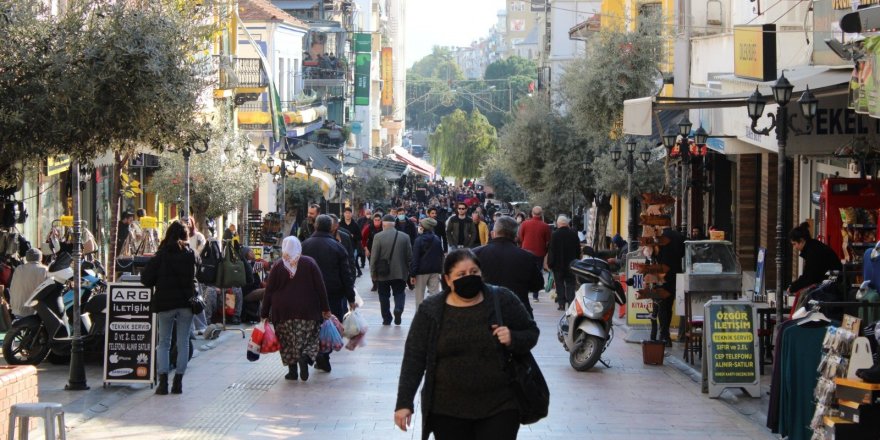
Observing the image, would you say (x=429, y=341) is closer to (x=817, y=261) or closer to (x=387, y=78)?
(x=817, y=261)

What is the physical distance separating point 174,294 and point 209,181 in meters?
17.1

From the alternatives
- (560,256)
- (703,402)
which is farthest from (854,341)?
(560,256)

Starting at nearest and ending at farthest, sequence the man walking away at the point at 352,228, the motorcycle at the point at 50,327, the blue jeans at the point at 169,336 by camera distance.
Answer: the blue jeans at the point at 169,336 < the motorcycle at the point at 50,327 < the man walking away at the point at 352,228

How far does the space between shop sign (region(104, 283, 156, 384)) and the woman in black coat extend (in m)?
6.50

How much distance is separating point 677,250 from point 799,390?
24.4 feet

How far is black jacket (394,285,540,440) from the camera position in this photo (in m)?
6.82

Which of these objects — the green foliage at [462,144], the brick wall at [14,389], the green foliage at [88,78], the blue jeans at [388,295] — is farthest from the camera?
the green foliage at [462,144]

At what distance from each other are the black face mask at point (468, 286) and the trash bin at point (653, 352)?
29.8ft

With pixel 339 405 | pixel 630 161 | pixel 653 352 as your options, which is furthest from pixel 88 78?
pixel 630 161

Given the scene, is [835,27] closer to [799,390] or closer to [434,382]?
[799,390]

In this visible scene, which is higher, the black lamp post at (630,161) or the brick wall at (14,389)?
the black lamp post at (630,161)

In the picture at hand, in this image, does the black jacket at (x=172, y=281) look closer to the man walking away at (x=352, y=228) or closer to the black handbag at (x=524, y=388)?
the black handbag at (x=524, y=388)

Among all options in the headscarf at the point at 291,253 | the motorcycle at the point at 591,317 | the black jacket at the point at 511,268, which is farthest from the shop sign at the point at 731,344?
the headscarf at the point at 291,253

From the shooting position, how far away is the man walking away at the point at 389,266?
64.7 ft
